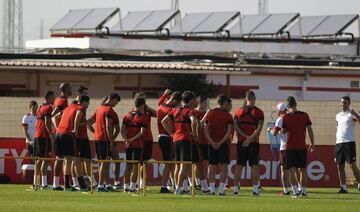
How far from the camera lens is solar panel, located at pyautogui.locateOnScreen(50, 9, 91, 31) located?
6600 centimetres

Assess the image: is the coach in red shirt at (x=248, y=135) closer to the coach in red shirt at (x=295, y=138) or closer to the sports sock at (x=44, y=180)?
the coach in red shirt at (x=295, y=138)

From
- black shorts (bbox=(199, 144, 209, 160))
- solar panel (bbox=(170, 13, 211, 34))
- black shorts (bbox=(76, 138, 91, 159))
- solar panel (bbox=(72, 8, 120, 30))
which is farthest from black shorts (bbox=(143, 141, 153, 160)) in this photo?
solar panel (bbox=(170, 13, 211, 34))

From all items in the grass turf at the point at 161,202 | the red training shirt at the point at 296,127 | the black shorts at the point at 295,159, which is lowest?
the grass turf at the point at 161,202

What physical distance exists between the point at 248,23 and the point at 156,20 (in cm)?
506

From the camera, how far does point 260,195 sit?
1160 inches

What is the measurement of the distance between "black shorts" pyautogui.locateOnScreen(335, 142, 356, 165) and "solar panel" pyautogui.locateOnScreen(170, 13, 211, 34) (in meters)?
32.1

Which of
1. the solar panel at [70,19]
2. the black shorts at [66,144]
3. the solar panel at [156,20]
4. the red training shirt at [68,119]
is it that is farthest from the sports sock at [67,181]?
the solar panel at [70,19]

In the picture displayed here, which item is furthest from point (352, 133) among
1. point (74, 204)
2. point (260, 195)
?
point (74, 204)

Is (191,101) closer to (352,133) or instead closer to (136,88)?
(352,133)

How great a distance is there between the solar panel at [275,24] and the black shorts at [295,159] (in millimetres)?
32972

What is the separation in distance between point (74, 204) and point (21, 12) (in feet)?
227

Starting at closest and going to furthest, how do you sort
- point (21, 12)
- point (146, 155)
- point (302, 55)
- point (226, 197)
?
point (226, 197) → point (146, 155) → point (302, 55) → point (21, 12)

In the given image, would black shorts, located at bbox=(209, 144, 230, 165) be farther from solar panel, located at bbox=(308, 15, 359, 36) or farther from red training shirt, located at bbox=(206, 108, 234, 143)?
solar panel, located at bbox=(308, 15, 359, 36)

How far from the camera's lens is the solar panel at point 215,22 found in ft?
205
